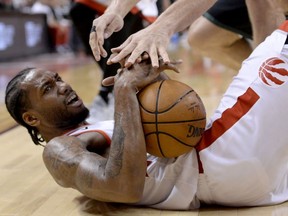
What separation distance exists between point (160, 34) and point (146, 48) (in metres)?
0.10

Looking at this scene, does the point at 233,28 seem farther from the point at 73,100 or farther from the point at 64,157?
the point at 64,157

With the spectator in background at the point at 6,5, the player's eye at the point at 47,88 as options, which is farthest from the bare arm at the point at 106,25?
the spectator in background at the point at 6,5

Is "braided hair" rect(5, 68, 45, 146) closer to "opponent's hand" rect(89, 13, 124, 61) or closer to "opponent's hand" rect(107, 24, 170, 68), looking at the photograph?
"opponent's hand" rect(89, 13, 124, 61)

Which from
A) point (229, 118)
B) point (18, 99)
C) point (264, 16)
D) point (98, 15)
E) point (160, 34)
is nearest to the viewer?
point (160, 34)

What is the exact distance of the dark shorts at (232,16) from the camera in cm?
341

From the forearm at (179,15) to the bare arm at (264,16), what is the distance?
0.88 metres

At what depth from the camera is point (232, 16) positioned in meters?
3.44

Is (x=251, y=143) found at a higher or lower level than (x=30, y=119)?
lower

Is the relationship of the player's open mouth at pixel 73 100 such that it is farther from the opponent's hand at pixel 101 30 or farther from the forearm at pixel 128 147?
the forearm at pixel 128 147

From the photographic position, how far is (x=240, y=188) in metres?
2.06

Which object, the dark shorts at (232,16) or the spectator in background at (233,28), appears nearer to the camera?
the spectator in background at (233,28)

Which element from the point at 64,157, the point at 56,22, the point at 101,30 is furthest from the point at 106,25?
the point at 56,22

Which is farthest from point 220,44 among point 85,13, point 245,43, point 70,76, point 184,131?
point 70,76

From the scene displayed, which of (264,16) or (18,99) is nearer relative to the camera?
(18,99)
